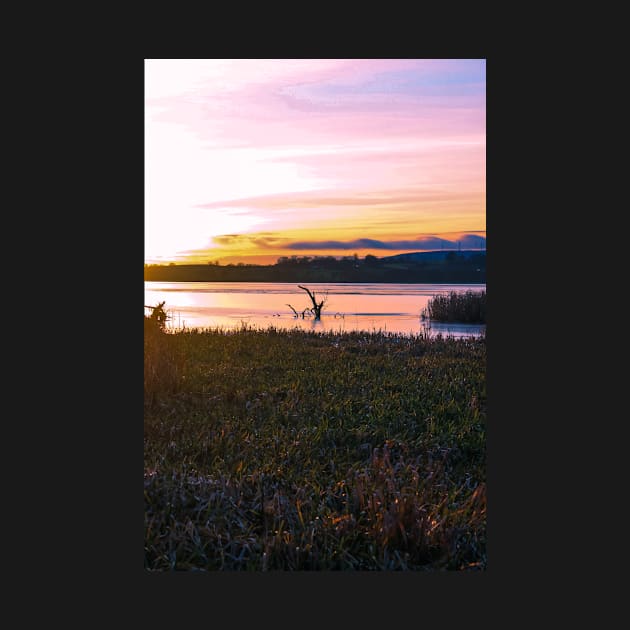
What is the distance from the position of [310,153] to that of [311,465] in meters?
2.65

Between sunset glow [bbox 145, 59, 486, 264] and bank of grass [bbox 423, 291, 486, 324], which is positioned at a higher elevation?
sunset glow [bbox 145, 59, 486, 264]

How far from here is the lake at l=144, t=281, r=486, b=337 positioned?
33.1 ft

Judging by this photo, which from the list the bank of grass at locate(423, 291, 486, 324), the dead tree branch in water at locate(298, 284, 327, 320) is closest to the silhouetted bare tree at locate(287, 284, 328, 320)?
the dead tree branch in water at locate(298, 284, 327, 320)

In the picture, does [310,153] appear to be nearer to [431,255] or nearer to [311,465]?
[431,255]

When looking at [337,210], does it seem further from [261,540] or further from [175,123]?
[261,540]

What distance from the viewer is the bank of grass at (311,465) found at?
364 centimetres

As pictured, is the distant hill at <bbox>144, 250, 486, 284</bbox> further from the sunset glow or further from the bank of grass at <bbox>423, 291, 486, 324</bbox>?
the bank of grass at <bbox>423, 291, 486, 324</bbox>

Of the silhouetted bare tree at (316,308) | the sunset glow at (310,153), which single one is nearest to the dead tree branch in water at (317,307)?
the silhouetted bare tree at (316,308)

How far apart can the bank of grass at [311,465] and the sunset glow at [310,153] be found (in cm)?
151

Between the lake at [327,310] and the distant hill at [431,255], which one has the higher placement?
the distant hill at [431,255]

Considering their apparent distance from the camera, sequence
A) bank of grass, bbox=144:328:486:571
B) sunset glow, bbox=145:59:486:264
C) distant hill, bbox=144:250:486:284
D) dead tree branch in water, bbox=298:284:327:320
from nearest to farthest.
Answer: bank of grass, bbox=144:328:486:571 → sunset glow, bbox=145:59:486:264 → distant hill, bbox=144:250:486:284 → dead tree branch in water, bbox=298:284:327:320

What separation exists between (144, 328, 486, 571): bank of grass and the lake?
2464mm

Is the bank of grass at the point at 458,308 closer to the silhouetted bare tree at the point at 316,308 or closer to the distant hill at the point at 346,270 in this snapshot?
the silhouetted bare tree at the point at 316,308

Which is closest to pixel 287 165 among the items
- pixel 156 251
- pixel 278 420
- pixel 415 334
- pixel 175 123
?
pixel 175 123
